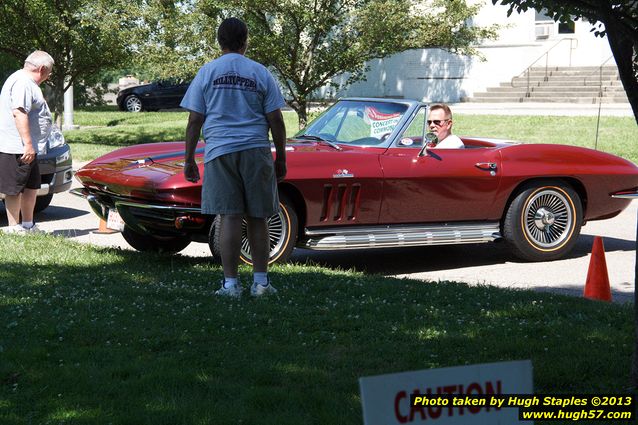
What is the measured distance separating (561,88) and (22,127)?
2173cm

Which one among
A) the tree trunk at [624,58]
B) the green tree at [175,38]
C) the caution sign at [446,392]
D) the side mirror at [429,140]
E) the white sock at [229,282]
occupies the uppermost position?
the green tree at [175,38]

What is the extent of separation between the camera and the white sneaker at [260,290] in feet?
21.0

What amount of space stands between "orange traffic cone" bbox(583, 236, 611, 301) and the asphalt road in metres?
0.40

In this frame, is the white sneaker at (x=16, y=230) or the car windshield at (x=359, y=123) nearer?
the car windshield at (x=359, y=123)

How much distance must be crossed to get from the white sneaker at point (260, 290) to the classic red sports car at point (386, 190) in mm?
1443

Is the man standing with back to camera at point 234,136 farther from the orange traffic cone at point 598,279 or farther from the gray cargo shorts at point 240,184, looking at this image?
the orange traffic cone at point 598,279

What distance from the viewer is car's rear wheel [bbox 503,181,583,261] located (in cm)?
923

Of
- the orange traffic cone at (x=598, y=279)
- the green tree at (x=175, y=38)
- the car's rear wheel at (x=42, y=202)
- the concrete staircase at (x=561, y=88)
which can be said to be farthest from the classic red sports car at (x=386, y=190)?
the concrete staircase at (x=561, y=88)

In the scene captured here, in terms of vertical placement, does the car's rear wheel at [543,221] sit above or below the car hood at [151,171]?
below

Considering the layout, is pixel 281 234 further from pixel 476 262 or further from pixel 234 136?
pixel 476 262

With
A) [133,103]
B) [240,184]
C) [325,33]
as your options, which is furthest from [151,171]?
[133,103]

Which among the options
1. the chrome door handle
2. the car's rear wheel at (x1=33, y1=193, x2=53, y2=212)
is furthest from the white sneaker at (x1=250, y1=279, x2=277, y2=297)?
the car's rear wheel at (x1=33, y1=193, x2=53, y2=212)

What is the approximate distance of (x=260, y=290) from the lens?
6.42 m

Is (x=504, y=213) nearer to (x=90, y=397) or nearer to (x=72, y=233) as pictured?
(x=72, y=233)
